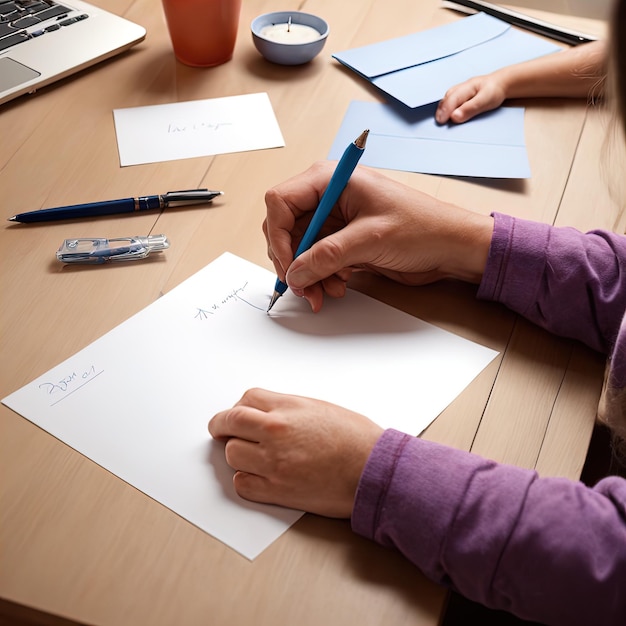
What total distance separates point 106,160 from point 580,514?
0.67 m

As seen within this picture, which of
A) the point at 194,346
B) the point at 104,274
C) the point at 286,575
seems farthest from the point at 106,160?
the point at 286,575

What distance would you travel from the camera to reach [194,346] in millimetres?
708

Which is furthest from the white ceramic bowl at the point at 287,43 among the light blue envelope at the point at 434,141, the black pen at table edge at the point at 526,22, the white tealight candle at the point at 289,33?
the black pen at table edge at the point at 526,22

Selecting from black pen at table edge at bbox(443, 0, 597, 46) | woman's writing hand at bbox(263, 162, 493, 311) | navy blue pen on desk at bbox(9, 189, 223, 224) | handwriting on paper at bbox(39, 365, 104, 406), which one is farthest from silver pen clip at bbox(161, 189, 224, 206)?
black pen at table edge at bbox(443, 0, 597, 46)

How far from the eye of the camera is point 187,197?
866 millimetres

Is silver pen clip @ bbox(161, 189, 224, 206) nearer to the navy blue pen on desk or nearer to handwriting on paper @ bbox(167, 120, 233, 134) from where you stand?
the navy blue pen on desk

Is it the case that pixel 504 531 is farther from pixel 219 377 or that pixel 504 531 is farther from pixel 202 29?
pixel 202 29

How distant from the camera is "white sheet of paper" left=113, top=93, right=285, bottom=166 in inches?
37.3

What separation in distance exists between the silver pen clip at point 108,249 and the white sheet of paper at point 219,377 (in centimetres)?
6

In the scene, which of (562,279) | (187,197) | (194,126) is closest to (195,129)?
(194,126)

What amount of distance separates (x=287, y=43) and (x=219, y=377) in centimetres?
60

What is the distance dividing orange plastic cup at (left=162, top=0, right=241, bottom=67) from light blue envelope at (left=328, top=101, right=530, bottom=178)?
0.69 feet

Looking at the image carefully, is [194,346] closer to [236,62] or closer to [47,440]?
[47,440]

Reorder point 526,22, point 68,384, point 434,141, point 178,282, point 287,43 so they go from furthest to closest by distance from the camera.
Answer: point 526,22
point 287,43
point 434,141
point 178,282
point 68,384
